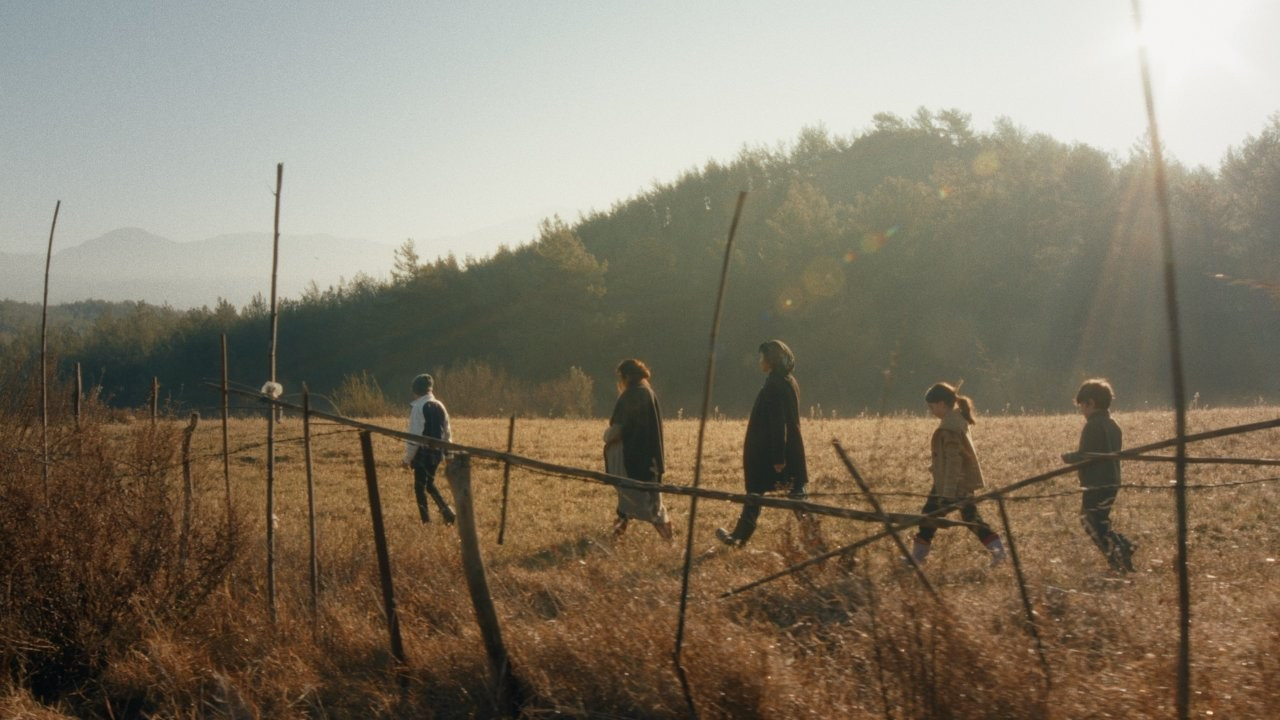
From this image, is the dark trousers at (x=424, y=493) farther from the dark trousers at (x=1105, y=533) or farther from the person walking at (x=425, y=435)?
the dark trousers at (x=1105, y=533)

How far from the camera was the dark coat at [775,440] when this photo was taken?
28.5ft

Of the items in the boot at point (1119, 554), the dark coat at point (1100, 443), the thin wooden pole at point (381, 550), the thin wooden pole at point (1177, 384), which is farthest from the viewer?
the dark coat at point (1100, 443)

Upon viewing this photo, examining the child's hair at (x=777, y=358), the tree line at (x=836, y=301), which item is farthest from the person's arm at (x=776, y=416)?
the tree line at (x=836, y=301)

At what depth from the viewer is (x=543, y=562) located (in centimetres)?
844

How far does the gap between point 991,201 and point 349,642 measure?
47195 millimetres

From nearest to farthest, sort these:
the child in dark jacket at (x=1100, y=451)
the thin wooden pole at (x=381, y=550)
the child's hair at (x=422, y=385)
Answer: the thin wooden pole at (x=381, y=550), the child in dark jacket at (x=1100, y=451), the child's hair at (x=422, y=385)

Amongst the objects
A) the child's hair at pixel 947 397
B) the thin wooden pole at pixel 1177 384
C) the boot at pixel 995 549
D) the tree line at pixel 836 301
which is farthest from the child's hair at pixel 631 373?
the tree line at pixel 836 301

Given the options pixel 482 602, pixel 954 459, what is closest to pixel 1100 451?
pixel 954 459

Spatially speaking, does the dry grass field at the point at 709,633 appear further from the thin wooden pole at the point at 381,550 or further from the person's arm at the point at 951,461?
the person's arm at the point at 951,461

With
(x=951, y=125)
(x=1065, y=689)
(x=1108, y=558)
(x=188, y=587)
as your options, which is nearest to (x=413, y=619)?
(x=188, y=587)

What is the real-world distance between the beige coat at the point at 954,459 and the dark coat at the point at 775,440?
56.7 inches

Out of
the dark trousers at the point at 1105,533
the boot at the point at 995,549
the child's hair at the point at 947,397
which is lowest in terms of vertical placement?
the boot at the point at 995,549

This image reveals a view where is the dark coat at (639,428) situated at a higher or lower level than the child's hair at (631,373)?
lower

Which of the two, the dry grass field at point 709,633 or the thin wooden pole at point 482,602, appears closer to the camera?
the dry grass field at point 709,633
